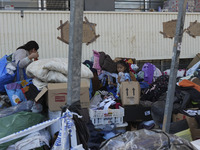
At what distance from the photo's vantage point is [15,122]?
3100mm

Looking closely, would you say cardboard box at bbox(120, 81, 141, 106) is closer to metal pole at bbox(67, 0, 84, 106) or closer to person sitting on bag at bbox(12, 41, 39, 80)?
person sitting on bag at bbox(12, 41, 39, 80)

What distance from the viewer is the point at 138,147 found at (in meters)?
1.80

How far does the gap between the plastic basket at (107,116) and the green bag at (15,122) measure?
89 cm

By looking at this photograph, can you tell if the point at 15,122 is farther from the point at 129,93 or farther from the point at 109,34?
the point at 109,34

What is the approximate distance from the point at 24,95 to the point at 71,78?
2075 millimetres

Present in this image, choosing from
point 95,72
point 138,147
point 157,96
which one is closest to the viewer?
point 138,147

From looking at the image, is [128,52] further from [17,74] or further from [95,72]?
[17,74]

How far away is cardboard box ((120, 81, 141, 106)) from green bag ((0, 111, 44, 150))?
63.1 inches

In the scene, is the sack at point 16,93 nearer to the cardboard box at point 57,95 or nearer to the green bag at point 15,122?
the cardboard box at point 57,95

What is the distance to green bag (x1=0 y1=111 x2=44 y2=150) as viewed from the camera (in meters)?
2.96

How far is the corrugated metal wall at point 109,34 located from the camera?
6.91 m

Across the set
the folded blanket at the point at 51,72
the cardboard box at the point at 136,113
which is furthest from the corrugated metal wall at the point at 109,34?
the cardboard box at the point at 136,113

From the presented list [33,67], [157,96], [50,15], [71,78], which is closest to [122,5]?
[50,15]

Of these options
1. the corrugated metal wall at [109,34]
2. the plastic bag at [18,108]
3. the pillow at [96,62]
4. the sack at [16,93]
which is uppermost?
the corrugated metal wall at [109,34]
